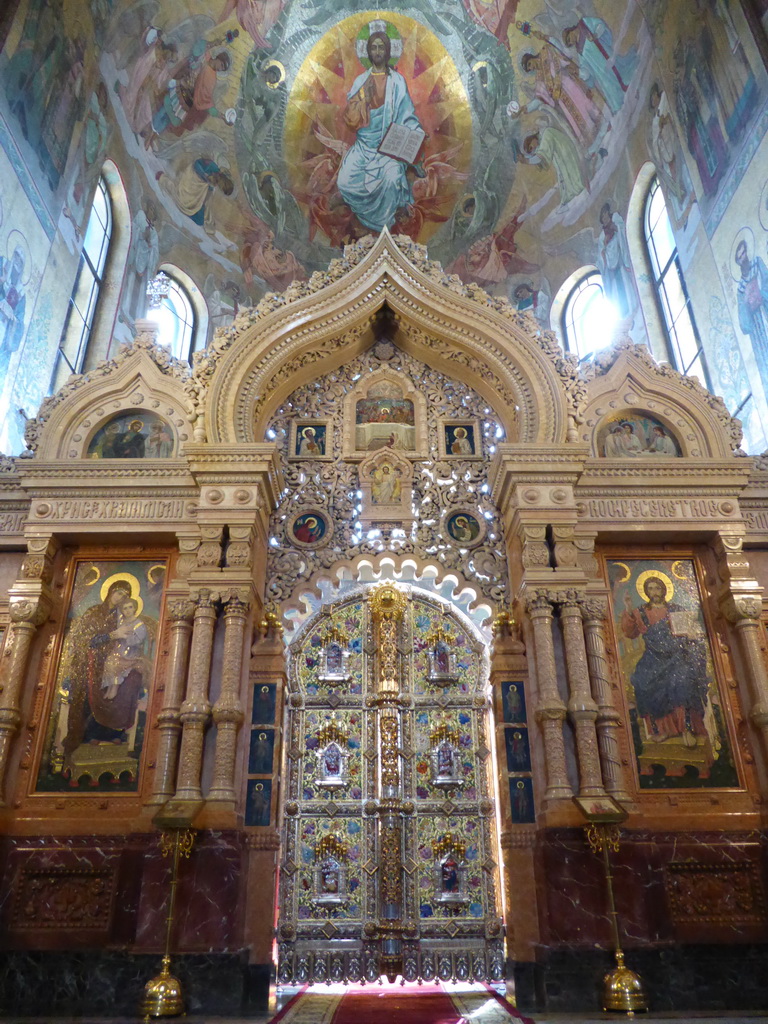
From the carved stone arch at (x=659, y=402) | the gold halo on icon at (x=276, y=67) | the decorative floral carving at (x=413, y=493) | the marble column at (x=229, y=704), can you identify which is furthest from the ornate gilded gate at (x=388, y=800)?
the gold halo on icon at (x=276, y=67)

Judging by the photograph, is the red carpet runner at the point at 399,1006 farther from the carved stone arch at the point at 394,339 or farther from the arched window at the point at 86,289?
the arched window at the point at 86,289

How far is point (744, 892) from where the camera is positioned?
23.8ft

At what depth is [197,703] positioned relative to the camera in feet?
24.5

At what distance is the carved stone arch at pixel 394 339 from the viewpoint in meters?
9.02

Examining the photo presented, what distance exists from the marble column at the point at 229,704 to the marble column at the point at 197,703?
142mm

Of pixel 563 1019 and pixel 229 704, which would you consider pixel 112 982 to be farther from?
pixel 563 1019

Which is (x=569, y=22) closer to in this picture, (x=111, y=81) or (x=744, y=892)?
(x=111, y=81)

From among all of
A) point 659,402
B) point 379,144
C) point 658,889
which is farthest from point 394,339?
point 379,144

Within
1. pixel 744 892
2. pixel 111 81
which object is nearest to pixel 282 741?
pixel 744 892

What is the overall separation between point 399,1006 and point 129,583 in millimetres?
5052

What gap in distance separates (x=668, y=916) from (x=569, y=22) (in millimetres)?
16806

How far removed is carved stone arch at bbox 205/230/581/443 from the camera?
9.02m

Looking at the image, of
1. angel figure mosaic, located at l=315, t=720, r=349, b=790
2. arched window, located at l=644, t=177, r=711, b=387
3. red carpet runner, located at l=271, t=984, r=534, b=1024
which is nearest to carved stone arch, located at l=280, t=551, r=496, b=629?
angel figure mosaic, located at l=315, t=720, r=349, b=790

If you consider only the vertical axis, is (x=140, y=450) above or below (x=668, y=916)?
above
